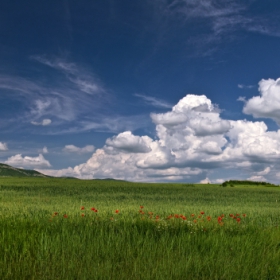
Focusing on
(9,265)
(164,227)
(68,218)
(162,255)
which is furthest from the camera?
(68,218)

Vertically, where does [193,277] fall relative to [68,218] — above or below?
below

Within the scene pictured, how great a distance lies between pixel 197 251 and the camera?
7.41 m

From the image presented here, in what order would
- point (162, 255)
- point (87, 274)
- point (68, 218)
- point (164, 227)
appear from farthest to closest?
point (68, 218)
point (164, 227)
point (162, 255)
point (87, 274)

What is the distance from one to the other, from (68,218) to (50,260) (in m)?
3.69

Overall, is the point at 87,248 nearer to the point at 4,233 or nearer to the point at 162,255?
the point at 162,255

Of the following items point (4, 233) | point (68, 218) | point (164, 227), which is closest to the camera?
point (4, 233)

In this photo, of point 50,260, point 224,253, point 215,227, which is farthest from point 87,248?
point 215,227

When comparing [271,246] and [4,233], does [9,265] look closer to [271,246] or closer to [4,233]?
[4,233]

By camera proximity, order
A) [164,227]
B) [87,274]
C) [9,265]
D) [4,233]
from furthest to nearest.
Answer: [164,227], [4,233], [9,265], [87,274]

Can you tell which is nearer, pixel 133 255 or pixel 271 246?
pixel 133 255

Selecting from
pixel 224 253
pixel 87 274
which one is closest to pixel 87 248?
pixel 87 274

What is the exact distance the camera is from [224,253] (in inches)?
295

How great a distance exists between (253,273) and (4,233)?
242 inches

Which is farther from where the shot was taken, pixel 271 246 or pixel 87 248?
pixel 271 246
